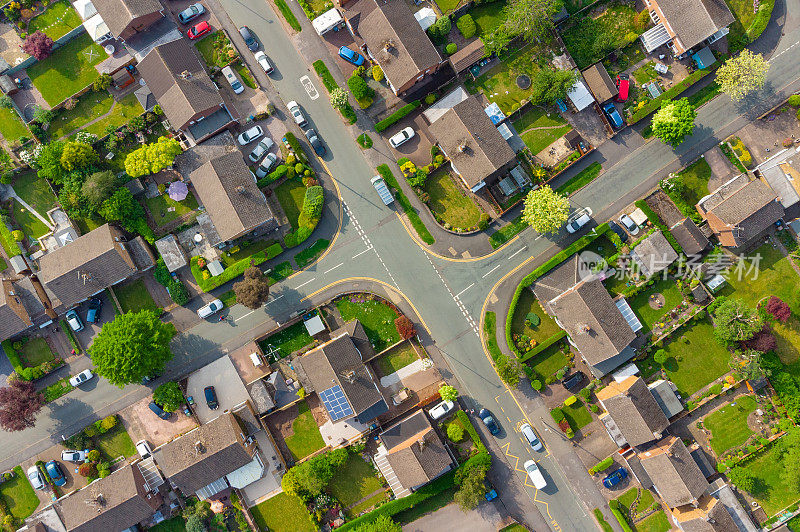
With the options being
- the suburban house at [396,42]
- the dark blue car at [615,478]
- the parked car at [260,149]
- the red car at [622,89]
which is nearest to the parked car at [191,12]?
the parked car at [260,149]

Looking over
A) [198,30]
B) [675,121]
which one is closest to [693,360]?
[675,121]

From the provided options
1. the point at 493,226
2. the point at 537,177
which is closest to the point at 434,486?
the point at 493,226

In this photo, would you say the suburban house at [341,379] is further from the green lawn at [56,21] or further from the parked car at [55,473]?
the green lawn at [56,21]

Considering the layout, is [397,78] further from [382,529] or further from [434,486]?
[382,529]

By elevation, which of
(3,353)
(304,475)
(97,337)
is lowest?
(304,475)

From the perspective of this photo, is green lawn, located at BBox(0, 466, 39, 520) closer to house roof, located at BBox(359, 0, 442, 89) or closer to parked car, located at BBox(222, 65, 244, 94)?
parked car, located at BBox(222, 65, 244, 94)

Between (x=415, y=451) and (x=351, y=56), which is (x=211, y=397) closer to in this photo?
(x=415, y=451)
